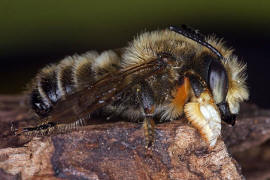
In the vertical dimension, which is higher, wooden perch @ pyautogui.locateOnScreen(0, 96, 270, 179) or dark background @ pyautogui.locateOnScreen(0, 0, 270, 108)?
dark background @ pyautogui.locateOnScreen(0, 0, 270, 108)

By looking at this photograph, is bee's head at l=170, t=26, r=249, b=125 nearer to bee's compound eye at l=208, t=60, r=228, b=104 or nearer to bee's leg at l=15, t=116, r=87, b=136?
bee's compound eye at l=208, t=60, r=228, b=104

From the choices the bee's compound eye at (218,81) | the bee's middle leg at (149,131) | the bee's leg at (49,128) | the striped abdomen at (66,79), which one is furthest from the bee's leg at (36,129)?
the bee's compound eye at (218,81)

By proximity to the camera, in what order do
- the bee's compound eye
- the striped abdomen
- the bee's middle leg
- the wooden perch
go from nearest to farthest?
1. the wooden perch
2. the bee's middle leg
3. the bee's compound eye
4. the striped abdomen

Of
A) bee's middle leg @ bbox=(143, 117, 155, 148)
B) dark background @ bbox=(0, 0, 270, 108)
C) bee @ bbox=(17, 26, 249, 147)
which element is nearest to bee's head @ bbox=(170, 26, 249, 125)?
bee @ bbox=(17, 26, 249, 147)

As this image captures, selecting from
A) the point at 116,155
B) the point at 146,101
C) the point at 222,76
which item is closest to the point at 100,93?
the point at 146,101

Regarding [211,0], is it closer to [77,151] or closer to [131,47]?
[131,47]

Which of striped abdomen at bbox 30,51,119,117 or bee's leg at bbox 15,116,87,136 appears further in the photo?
striped abdomen at bbox 30,51,119,117

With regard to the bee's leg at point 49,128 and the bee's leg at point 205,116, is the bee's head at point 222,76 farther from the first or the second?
the bee's leg at point 49,128
